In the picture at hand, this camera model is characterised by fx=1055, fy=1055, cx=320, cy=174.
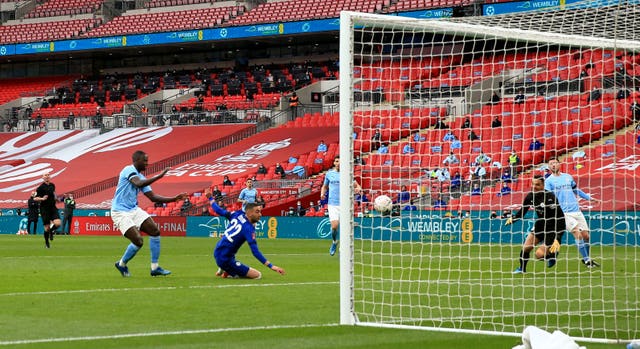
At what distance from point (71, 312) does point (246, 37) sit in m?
42.7

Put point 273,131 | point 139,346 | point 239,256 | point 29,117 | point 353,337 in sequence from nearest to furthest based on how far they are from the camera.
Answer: point 139,346
point 353,337
point 239,256
point 273,131
point 29,117

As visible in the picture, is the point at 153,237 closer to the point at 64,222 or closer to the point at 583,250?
the point at 583,250

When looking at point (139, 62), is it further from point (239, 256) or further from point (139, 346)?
point (139, 346)

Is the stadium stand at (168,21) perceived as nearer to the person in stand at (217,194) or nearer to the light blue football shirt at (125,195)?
the person in stand at (217,194)

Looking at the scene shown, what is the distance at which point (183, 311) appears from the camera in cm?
1123

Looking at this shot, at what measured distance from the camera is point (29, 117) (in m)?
58.8

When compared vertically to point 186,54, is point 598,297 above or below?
below

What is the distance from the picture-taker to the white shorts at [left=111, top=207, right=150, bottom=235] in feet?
52.5

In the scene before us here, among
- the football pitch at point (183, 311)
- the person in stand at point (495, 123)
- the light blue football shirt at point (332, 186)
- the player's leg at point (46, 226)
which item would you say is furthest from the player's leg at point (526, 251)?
the player's leg at point (46, 226)

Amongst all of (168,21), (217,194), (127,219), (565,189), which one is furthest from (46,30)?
(565,189)

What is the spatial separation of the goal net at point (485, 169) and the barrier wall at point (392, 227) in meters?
0.19

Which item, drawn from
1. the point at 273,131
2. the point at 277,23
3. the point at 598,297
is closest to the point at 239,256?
the point at 598,297

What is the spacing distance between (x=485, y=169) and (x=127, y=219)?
36.1 feet

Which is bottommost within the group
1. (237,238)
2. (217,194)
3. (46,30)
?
(217,194)
